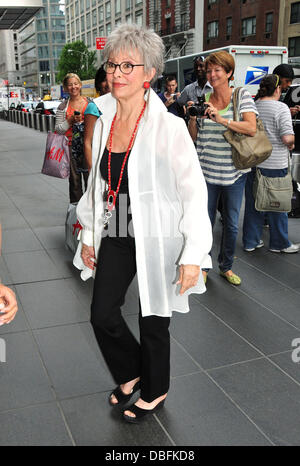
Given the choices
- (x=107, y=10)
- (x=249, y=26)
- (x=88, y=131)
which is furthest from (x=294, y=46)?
(x=107, y=10)

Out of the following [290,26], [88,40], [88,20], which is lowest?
[290,26]

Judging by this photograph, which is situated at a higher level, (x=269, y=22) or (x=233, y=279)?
(x=269, y=22)

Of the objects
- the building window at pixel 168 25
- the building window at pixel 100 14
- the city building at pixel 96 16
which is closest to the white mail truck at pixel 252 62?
the building window at pixel 168 25

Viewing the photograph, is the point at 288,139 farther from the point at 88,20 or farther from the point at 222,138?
the point at 88,20

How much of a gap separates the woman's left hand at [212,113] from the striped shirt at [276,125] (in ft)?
3.96

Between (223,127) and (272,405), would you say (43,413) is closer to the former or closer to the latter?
(272,405)

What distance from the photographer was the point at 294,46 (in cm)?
3744

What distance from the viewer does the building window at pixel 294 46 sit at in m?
37.0

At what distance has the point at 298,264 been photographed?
4672mm

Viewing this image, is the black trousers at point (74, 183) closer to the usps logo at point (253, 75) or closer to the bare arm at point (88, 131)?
the bare arm at point (88, 131)

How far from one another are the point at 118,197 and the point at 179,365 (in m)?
1.29

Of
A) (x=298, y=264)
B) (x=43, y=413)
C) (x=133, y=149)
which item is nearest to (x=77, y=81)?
(x=298, y=264)

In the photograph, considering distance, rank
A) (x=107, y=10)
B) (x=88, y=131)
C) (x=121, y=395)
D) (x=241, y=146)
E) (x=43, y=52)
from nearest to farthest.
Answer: (x=121, y=395) → (x=241, y=146) → (x=88, y=131) → (x=107, y=10) → (x=43, y=52)

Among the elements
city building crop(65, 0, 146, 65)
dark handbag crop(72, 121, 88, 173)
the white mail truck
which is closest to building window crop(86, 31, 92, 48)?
city building crop(65, 0, 146, 65)
